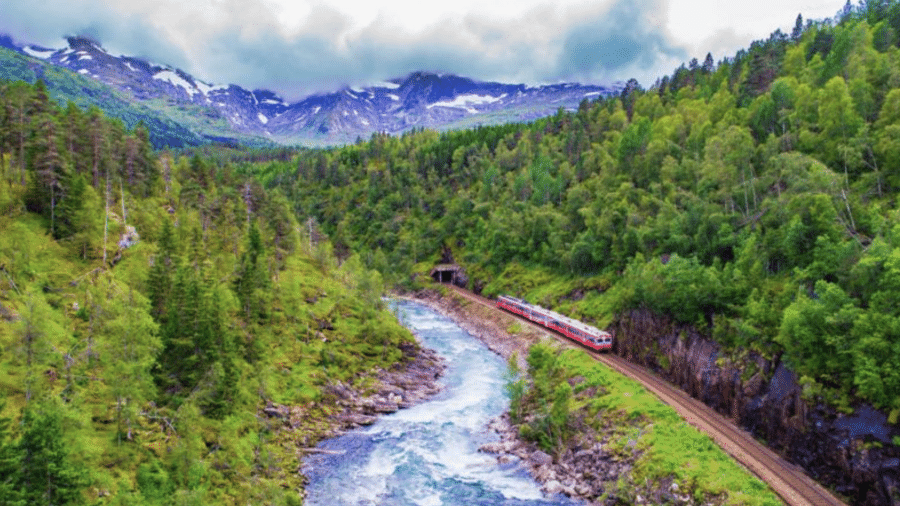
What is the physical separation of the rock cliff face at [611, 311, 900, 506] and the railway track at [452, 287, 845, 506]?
36.5 inches

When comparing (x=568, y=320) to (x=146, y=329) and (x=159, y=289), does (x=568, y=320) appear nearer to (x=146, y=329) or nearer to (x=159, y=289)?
(x=159, y=289)

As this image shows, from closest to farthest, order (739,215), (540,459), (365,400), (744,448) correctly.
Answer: (744,448) → (540,459) → (365,400) → (739,215)

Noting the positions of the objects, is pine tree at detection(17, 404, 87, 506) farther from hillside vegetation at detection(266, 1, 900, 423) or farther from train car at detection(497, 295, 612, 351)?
train car at detection(497, 295, 612, 351)

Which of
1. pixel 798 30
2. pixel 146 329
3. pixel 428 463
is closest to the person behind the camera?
pixel 146 329

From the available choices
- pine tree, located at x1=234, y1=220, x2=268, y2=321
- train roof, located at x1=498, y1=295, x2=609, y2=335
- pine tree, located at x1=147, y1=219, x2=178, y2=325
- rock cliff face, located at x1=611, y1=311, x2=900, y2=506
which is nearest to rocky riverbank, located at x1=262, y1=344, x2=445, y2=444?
pine tree, located at x1=234, y1=220, x2=268, y2=321

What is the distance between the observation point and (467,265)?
14425cm

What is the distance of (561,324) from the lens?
274ft

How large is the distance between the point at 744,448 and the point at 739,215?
115ft

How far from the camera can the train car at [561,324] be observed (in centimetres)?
7438

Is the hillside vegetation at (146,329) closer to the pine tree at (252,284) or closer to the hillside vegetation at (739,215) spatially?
the pine tree at (252,284)

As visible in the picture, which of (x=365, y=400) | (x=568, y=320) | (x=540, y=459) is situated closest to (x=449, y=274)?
(x=568, y=320)

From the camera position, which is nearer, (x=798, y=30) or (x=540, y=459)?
(x=540, y=459)

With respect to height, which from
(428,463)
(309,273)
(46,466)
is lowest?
(428,463)

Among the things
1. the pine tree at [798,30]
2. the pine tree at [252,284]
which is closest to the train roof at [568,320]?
the pine tree at [252,284]
